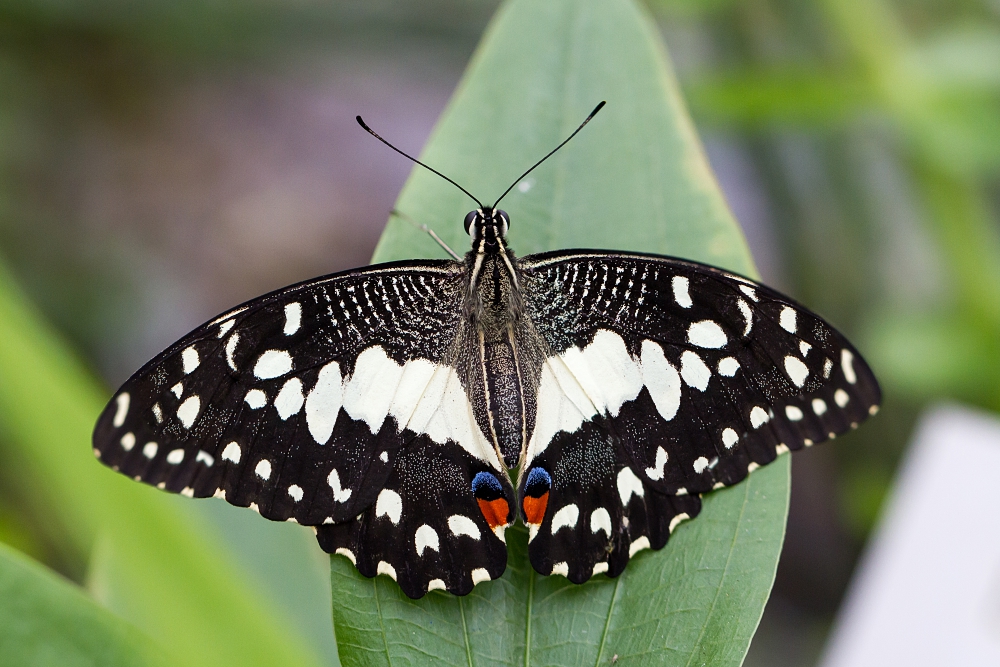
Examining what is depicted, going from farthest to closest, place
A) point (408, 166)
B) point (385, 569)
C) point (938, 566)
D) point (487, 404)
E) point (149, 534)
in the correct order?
1. point (408, 166)
2. point (938, 566)
3. point (487, 404)
4. point (385, 569)
5. point (149, 534)

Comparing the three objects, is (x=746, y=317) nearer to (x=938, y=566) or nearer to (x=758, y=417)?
(x=758, y=417)

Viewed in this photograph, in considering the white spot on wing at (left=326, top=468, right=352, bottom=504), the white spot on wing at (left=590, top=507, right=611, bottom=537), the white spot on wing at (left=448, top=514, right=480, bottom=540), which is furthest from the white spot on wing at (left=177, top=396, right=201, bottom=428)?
the white spot on wing at (left=590, top=507, right=611, bottom=537)

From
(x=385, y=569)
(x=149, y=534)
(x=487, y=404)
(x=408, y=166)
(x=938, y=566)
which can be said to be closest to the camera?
(x=149, y=534)

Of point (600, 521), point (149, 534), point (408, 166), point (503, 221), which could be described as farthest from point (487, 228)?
point (408, 166)

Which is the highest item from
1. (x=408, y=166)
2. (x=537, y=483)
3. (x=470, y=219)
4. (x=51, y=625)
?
(x=408, y=166)

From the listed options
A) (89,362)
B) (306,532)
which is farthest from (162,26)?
(306,532)
